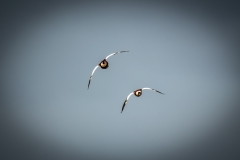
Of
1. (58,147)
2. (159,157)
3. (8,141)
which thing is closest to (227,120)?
(159,157)

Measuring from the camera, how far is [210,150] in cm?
859

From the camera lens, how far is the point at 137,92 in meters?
5.19

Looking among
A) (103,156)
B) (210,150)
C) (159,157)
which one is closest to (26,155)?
(103,156)

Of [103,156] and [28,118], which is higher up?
[28,118]

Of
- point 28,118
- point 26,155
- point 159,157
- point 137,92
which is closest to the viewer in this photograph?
point 137,92

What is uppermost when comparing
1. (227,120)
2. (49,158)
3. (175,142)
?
(227,120)

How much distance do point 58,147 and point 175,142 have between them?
3.58 m

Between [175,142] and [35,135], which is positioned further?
[175,142]

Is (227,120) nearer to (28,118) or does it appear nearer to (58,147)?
(58,147)

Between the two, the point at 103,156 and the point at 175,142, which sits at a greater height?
the point at 175,142

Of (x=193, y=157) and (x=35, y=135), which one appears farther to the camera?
(x=193, y=157)

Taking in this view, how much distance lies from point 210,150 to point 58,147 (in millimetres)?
4720

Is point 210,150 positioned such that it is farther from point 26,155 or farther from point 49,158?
point 26,155

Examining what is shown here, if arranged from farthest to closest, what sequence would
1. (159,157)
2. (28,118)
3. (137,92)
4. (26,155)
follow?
(159,157) < (26,155) < (28,118) < (137,92)
